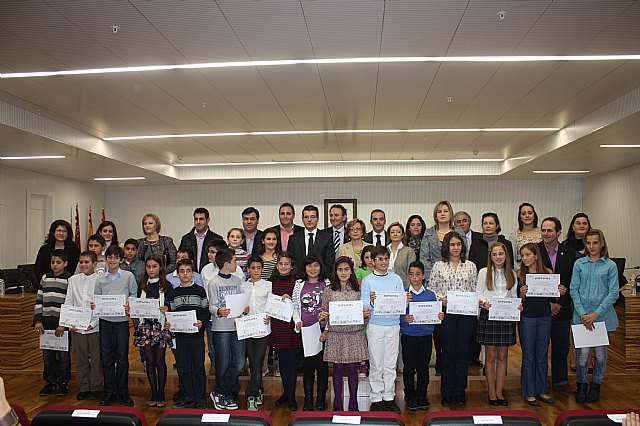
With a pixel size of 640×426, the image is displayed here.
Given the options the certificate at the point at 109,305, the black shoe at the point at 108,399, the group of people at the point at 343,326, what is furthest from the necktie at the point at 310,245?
the black shoe at the point at 108,399

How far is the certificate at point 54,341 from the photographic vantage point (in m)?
5.42

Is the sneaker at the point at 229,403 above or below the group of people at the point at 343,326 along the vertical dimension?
below

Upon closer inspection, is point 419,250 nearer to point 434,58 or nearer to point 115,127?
point 434,58

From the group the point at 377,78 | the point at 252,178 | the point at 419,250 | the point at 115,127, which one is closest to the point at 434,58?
the point at 377,78

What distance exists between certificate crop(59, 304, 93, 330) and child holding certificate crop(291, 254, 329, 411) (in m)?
1.95

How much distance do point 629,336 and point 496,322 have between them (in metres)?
2.22

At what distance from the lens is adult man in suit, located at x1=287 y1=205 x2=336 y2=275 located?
570cm

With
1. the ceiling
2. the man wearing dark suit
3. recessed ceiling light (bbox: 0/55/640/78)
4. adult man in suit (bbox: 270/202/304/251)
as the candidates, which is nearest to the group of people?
the man wearing dark suit

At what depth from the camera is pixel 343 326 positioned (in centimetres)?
462

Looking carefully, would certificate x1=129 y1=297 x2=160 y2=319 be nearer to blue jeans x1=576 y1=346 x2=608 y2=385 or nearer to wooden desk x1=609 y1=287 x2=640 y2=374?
blue jeans x1=576 y1=346 x2=608 y2=385

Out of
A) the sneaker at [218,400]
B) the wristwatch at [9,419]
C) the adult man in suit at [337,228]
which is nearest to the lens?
the wristwatch at [9,419]

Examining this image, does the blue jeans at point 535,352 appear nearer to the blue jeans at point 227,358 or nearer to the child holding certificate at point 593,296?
the child holding certificate at point 593,296

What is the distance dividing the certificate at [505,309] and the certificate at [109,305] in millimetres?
3316

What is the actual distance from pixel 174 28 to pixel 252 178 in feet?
29.3
